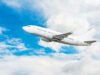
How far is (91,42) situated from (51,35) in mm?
24886

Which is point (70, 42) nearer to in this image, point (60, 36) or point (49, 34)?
point (60, 36)

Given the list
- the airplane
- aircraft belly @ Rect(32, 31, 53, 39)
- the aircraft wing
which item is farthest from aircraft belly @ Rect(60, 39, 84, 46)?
aircraft belly @ Rect(32, 31, 53, 39)

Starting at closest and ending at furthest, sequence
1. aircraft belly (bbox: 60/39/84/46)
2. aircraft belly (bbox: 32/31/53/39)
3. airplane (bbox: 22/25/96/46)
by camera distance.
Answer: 1. aircraft belly (bbox: 32/31/53/39)
2. airplane (bbox: 22/25/96/46)
3. aircraft belly (bbox: 60/39/84/46)

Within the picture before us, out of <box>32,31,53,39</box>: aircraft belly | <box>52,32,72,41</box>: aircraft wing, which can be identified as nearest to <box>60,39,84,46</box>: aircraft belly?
<box>52,32,72,41</box>: aircraft wing

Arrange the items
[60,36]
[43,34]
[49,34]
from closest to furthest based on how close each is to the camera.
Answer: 1. [43,34]
2. [49,34]
3. [60,36]

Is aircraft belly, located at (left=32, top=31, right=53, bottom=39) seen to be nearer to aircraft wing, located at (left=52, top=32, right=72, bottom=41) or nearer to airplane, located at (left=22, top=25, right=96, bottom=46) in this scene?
airplane, located at (left=22, top=25, right=96, bottom=46)

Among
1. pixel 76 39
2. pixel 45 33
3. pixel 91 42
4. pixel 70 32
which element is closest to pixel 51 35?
pixel 45 33

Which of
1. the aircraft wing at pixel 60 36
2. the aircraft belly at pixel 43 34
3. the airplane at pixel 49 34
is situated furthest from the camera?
the aircraft wing at pixel 60 36

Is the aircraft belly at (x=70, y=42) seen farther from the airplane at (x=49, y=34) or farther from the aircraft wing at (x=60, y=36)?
the aircraft wing at (x=60, y=36)

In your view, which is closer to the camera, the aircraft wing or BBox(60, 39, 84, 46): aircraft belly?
the aircraft wing

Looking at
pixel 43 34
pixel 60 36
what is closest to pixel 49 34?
pixel 43 34

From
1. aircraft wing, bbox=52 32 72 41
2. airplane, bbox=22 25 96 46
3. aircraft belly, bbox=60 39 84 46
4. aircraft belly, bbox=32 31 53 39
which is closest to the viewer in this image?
aircraft belly, bbox=32 31 53 39

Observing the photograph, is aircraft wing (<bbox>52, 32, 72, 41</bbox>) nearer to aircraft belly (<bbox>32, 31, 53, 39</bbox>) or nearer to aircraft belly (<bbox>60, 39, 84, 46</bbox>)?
aircraft belly (<bbox>32, 31, 53, 39</bbox>)

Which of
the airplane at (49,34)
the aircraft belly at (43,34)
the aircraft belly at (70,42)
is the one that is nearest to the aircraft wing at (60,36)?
the airplane at (49,34)
